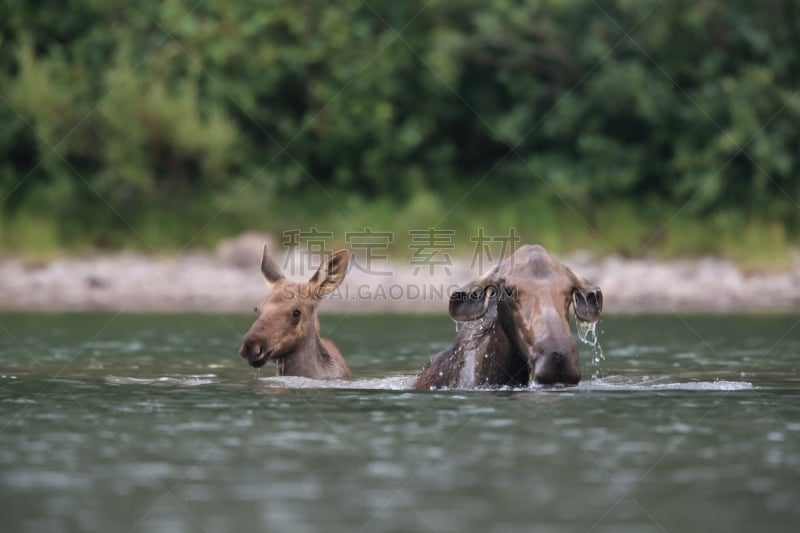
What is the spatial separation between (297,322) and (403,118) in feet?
65.2

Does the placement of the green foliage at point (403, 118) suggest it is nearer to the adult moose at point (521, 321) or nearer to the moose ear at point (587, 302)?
the adult moose at point (521, 321)

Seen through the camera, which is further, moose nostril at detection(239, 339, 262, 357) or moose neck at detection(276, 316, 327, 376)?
moose neck at detection(276, 316, 327, 376)

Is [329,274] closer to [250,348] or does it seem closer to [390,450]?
[250,348]

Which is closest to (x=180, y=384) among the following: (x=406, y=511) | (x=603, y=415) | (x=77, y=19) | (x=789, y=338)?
(x=603, y=415)

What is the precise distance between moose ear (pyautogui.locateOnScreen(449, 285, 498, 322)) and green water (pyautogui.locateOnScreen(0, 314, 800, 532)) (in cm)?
73

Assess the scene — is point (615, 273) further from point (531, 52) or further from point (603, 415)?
point (603, 415)

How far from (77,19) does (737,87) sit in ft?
49.5

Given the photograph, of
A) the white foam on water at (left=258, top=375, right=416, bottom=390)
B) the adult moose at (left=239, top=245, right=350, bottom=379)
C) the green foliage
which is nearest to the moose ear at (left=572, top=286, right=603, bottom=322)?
the white foam on water at (left=258, top=375, right=416, bottom=390)

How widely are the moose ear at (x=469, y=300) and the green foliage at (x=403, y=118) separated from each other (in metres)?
17.4

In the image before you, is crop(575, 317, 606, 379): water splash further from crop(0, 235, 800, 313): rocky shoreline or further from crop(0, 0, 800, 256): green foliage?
crop(0, 0, 800, 256): green foliage

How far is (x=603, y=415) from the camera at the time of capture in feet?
38.2

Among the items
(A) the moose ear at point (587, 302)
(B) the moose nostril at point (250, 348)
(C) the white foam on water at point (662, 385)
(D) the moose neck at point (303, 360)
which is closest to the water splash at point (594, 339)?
(A) the moose ear at point (587, 302)

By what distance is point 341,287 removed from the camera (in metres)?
28.3

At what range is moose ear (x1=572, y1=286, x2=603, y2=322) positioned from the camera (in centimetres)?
1215
